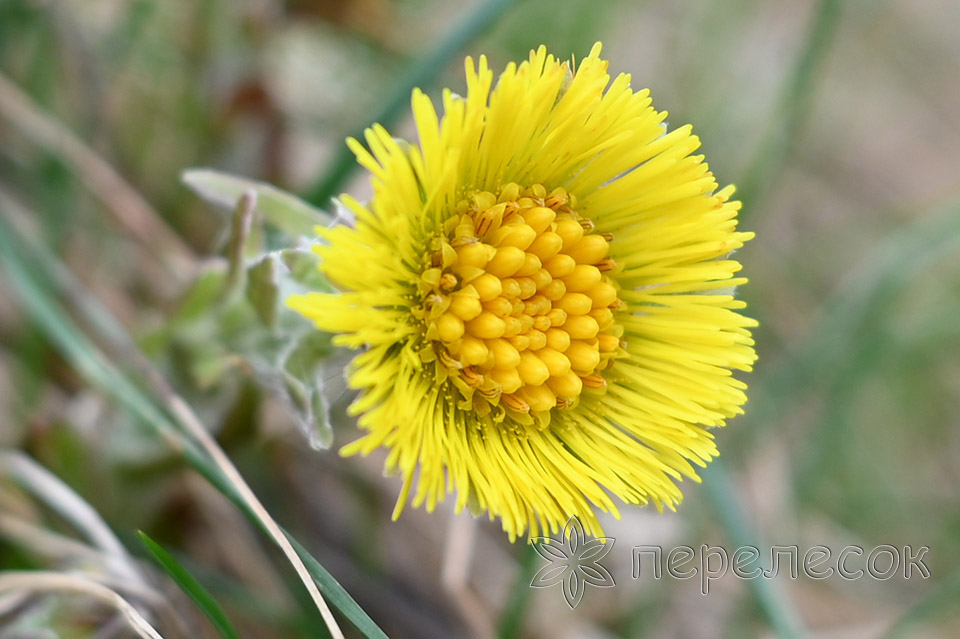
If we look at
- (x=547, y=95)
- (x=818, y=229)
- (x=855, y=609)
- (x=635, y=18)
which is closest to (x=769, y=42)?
(x=635, y=18)

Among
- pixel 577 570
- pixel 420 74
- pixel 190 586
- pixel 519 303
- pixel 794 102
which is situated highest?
pixel 794 102

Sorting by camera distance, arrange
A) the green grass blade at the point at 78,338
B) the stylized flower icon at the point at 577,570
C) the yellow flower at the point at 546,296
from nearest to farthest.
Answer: the yellow flower at the point at 546,296 → the green grass blade at the point at 78,338 → the stylized flower icon at the point at 577,570

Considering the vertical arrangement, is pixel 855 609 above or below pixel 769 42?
below

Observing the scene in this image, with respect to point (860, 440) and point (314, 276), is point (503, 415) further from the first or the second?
point (860, 440)

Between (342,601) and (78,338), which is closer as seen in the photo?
(342,601)

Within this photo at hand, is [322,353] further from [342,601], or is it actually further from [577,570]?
[577,570]

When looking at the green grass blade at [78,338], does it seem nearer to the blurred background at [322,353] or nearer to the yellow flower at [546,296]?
the blurred background at [322,353]

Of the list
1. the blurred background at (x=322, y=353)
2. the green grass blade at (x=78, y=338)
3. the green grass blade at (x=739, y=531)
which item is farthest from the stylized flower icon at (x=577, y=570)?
the green grass blade at (x=78, y=338)

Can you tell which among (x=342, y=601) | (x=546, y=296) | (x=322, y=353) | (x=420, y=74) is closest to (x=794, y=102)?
(x=420, y=74)
